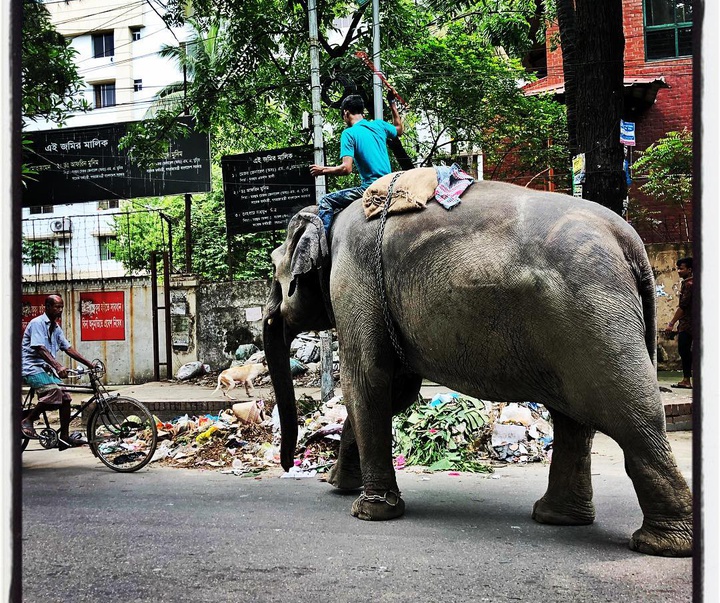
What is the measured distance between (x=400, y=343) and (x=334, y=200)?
50.9 inches

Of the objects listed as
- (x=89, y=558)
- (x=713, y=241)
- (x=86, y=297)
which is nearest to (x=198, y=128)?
(x=86, y=297)

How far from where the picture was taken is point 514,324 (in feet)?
12.4

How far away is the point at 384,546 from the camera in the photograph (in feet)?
12.8

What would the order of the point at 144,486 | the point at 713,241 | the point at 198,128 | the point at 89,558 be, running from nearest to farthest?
the point at 713,241
the point at 89,558
the point at 144,486
the point at 198,128

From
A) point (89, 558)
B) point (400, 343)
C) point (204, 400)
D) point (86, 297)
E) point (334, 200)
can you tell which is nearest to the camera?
point (89, 558)

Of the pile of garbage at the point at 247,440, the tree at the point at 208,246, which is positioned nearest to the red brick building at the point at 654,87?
the tree at the point at 208,246

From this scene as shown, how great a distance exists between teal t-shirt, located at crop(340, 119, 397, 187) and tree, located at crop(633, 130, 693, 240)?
390 inches

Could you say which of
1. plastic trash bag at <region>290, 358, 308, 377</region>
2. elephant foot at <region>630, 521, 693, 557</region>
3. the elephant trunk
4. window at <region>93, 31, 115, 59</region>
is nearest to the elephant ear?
the elephant trunk

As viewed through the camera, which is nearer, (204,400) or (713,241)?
(713,241)

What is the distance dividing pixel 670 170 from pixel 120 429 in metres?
11.8

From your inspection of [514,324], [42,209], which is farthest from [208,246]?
[514,324]

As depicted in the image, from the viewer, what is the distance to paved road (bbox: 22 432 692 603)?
321cm

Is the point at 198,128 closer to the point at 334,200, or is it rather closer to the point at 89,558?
the point at 334,200

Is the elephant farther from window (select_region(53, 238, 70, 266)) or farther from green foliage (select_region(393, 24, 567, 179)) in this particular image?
window (select_region(53, 238, 70, 266))
